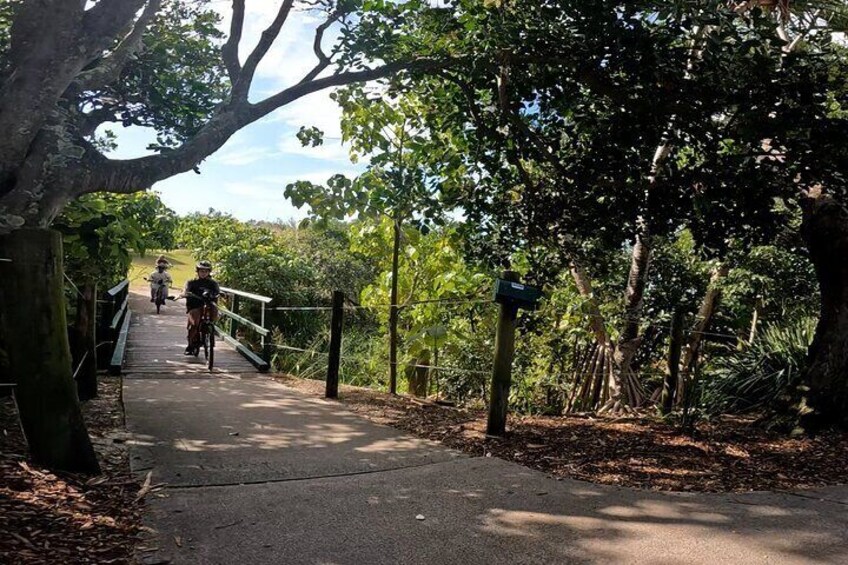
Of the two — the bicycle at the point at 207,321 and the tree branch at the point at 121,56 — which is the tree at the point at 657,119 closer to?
the tree branch at the point at 121,56

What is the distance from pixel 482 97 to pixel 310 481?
164 inches

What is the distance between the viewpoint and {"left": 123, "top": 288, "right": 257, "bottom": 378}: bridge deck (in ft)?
29.7

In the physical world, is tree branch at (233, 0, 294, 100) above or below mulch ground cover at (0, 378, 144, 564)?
above

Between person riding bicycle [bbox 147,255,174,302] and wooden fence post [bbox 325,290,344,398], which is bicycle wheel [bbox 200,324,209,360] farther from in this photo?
person riding bicycle [bbox 147,255,174,302]

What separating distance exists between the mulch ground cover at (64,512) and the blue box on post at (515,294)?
3.07 meters

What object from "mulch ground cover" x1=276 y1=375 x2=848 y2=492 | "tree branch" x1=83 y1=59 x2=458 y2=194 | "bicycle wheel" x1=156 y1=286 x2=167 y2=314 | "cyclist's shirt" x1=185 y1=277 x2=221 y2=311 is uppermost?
"tree branch" x1=83 y1=59 x2=458 y2=194

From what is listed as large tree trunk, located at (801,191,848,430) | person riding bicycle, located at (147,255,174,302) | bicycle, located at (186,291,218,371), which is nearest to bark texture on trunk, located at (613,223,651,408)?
large tree trunk, located at (801,191,848,430)

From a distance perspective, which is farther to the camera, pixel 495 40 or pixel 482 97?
pixel 482 97

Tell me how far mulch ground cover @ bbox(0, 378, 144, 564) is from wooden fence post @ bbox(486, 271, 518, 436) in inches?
113

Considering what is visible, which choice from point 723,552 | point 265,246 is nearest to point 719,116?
point 723,552

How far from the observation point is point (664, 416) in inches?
260

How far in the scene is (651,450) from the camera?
5094mm

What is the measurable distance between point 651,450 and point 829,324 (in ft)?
7.15

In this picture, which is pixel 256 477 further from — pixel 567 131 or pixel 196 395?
pixel 567 131
